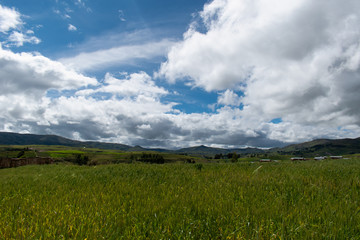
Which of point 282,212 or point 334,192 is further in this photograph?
point 334,192

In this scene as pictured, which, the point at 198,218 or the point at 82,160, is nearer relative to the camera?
the point at 198,218

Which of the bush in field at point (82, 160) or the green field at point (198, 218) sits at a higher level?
the green field at point (198, 218)

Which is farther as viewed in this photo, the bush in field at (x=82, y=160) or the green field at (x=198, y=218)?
the bush in field at (x=82, y=160)

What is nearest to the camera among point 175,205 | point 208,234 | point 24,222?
point 208,234

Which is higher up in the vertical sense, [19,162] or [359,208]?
[359,208]

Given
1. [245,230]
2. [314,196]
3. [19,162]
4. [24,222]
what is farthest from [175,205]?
[19,162]

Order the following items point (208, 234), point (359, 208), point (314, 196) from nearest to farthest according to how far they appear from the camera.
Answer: point (208, 234), point (359, 208), point (314, 196)

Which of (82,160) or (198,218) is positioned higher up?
(198,218)

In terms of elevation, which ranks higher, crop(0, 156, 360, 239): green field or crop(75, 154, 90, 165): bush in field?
crop(0, 156, 360, 239): green field

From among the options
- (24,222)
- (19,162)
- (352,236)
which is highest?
(352,236)

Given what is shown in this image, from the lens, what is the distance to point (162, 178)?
284 inches

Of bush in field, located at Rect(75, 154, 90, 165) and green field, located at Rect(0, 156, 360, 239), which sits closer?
green field, located at Rect(0, 156, 360, 239)

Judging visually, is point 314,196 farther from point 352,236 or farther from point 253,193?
point 352,236

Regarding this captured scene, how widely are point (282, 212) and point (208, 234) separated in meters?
1.52
